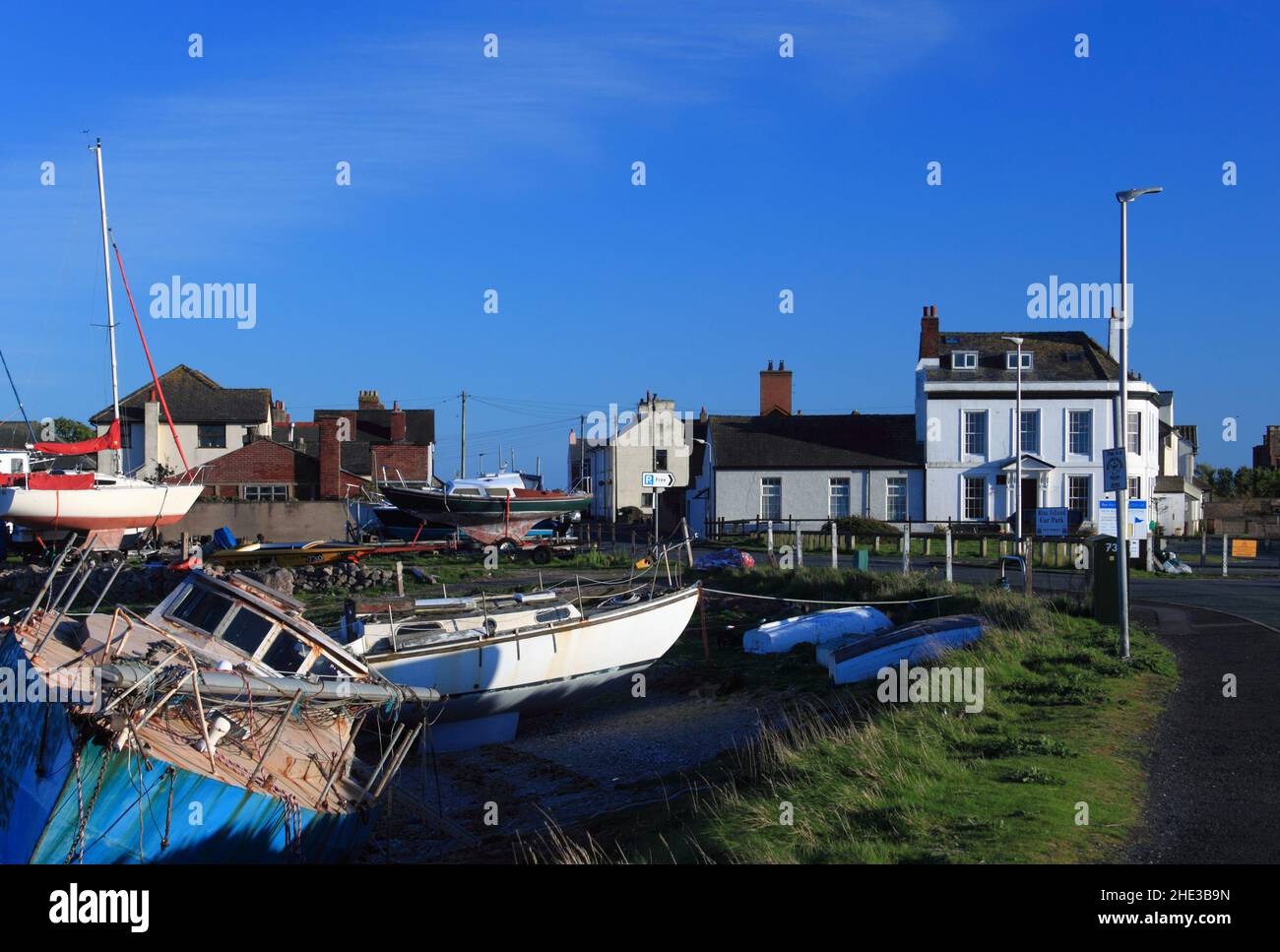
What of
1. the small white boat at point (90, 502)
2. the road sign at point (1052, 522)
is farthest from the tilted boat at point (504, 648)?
the small white boat at point (90, 502)

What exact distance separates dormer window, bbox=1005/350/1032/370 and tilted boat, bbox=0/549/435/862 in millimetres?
41816

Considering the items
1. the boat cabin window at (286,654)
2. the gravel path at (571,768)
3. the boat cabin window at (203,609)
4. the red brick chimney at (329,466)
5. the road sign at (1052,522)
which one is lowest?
the gravel path at (571,768)

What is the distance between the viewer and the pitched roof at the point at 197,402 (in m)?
63.9

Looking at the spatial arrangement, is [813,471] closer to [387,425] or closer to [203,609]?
[387,425]

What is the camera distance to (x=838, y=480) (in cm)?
5194

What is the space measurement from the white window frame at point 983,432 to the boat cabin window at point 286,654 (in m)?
40.1

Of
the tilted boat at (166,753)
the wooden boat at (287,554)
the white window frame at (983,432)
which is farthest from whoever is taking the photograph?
the white window frame at (983,432)

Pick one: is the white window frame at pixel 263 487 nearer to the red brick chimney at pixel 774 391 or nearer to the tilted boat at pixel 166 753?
the red brick chimney at pixel 774 391

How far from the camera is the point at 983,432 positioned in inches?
1992

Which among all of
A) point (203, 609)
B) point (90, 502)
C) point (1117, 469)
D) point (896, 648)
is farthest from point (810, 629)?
point (90, 502)
